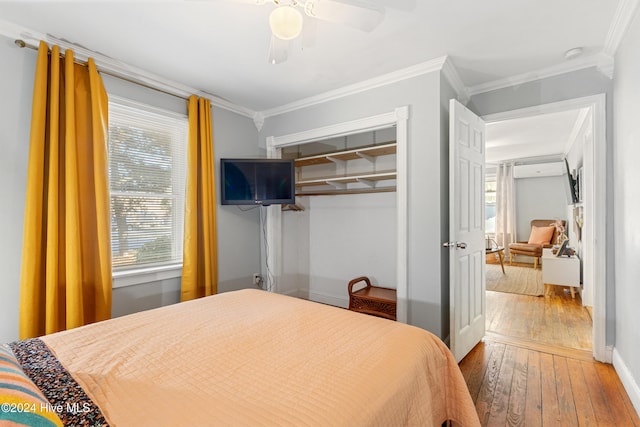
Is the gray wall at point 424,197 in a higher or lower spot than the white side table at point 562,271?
higher

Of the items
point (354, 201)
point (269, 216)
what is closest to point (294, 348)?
point (269, 216)

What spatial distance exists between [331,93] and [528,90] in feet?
5.90

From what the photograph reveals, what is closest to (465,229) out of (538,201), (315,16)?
(315,16)

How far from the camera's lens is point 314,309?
69.9 inches

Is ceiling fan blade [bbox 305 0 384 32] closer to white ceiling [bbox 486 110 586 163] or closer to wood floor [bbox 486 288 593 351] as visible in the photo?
white ceiling [bbox 486 110 586 163]

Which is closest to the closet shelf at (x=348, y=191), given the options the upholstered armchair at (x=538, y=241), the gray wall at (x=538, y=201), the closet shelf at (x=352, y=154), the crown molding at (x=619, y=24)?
the closet shelf at (x=352, y=154)

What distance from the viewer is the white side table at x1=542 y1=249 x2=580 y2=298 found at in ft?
13.9

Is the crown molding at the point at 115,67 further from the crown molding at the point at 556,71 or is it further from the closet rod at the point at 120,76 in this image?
the crown molding at the point at 556,71

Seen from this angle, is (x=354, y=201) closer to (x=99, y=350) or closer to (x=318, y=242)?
(x=318, y=242)

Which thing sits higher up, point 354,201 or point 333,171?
point 333,171

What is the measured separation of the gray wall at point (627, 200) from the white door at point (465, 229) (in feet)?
3.10

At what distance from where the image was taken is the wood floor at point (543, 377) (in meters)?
1.85

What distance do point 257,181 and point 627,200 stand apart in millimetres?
2995

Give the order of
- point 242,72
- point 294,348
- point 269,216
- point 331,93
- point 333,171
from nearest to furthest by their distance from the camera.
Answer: point 294,348 < point 242,72 < point 331,93 < point 269,216 < point 333,171
